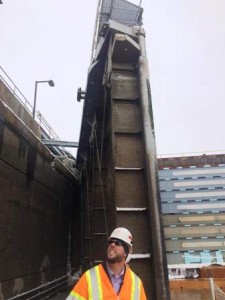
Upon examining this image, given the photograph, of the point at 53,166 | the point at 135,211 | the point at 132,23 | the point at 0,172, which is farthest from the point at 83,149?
the point at 135,211

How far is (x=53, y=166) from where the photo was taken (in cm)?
1291

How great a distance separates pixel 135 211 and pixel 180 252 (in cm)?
2578

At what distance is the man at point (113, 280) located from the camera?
6.89 feet

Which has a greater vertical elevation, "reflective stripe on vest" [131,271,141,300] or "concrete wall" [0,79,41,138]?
"concrete wall" [0,79,41,138]

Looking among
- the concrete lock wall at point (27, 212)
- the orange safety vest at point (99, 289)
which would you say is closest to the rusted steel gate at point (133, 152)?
the orange safety vest at point (99, 289)

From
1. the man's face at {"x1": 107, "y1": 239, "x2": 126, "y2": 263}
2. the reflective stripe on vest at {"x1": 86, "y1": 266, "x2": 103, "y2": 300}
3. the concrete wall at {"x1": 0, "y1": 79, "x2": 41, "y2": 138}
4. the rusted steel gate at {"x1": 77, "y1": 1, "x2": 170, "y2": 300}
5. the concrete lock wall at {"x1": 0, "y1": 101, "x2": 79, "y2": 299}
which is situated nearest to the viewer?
the reflective stripe on vest at {"x1": 86, "y1": 266, "x2": 103, "y2": 300}

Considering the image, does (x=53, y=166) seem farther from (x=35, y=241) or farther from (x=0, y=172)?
(x=0, y=172)

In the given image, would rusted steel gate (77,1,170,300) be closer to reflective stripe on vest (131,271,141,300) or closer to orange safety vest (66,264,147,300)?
reflective stripe on vest (131,271,141,300)

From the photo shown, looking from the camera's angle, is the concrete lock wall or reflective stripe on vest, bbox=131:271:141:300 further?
the concrete lock wall

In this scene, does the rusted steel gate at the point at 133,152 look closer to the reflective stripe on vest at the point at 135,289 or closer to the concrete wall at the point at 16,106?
the reflective stripe on vest at the point at 135,289

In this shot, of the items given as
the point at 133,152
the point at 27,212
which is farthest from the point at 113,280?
the point at 27,212

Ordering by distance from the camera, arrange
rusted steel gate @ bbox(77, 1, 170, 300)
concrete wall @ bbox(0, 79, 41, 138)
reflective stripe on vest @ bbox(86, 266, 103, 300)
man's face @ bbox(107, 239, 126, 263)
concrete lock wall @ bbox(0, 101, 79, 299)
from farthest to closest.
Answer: concrete wall @ bbox(0, 79, 41, 138) < concrete lock wall @ bbox(0, 101, 79, 299) < rusted steel gate @ bbox(77, 1, 170, 300) < man's face @ bbox(107, 239, 126, 263) < reflective stripe on vest @ bbox(86, 266, 103, 300)

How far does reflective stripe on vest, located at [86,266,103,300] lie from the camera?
2.07 meters

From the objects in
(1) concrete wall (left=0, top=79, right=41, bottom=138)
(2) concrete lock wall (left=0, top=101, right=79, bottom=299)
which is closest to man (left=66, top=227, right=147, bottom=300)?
(2) concrete lock wall (left=0, top=101, right=79, bottom=299)
